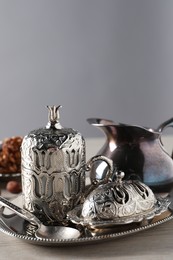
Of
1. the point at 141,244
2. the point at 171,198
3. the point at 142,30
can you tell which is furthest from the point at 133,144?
the point at 142,30

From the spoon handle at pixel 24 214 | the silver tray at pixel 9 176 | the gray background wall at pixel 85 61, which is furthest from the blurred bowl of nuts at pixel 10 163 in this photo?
the gray background wall at pixel 85 61

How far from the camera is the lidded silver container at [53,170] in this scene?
0.83m

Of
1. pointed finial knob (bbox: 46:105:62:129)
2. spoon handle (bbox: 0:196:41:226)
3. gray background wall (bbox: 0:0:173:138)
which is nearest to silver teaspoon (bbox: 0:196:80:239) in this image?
spoon handle (bbox: 0:196:41:226)

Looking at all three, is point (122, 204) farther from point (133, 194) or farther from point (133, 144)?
point (133, 144)

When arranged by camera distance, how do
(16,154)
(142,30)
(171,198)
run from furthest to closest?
(142,30)
(16,154)
(171,198)

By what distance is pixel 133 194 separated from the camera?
811 millimetres

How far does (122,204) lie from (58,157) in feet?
0.40

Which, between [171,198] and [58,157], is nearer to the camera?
[58,157]

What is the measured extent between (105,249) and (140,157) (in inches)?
8.7

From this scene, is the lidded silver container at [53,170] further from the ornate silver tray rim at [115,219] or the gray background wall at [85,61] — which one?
the gray background wall at [85,61]

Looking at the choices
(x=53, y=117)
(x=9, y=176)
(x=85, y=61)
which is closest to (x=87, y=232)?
(x=53, y=117)

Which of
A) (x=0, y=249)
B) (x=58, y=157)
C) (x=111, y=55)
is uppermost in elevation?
(x=111, y=55)

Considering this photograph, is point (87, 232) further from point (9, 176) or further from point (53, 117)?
point (9, 176)

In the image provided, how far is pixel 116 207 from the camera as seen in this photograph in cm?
78
